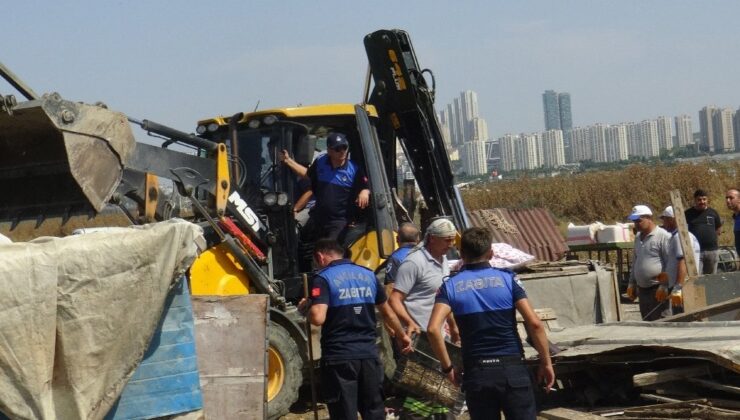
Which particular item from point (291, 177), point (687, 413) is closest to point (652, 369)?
point (687, 413)

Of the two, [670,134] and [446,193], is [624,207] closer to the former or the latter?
[446,193]

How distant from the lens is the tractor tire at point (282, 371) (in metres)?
10.1

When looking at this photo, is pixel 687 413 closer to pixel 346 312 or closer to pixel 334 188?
pixel 346 312

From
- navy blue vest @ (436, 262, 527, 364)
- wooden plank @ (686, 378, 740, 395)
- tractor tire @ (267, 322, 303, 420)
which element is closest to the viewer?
navy blue vest @ (436, 262, 527, 364)

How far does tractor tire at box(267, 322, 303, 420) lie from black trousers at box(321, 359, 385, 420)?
7.53ft

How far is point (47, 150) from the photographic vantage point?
8391 mm

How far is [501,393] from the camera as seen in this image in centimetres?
667

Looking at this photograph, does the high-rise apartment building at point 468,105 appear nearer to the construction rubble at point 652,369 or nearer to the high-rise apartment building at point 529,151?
the high-rise apartment building at point 529,151

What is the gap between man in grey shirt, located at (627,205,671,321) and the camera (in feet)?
39.4

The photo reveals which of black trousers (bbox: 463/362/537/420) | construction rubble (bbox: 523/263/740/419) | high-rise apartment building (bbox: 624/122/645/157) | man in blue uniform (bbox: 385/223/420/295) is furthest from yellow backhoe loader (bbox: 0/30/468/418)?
high-rise apartment building (bbox: 624/122/645/157)

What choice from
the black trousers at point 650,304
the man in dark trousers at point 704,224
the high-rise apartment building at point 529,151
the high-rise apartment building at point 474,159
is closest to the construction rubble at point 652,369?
the black trousers at point 650,304

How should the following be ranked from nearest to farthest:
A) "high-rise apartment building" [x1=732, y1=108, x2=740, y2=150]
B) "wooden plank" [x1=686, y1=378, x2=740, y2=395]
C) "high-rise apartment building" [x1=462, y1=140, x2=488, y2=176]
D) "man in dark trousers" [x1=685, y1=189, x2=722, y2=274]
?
"wooden plank" [x1=686, y1=378, x2=740, y2=395] < "man in dark trousers" [x1=685, y1=189, x2=722, y2=274] < "high-rise apartment building" [x1=732, y1=108, x2=740, y2=150] < "high-rise apartment building" [x1=462, y1=140, x2=488, y2=176]

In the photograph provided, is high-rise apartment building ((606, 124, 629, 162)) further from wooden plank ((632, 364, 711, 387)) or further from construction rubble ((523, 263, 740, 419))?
wooden plank ((632, 364, 711, 387))

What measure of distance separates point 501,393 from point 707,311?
14.9 ft
